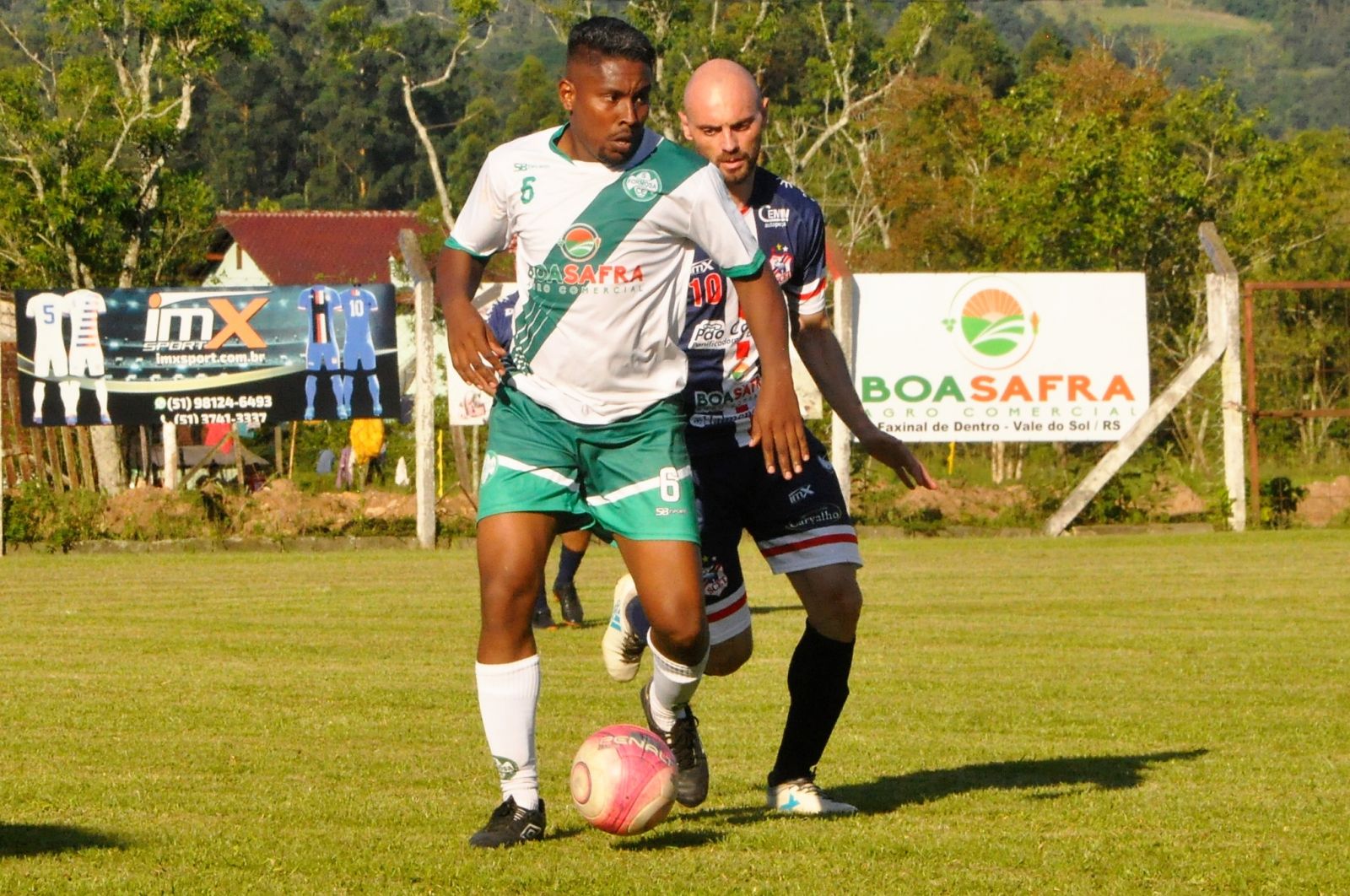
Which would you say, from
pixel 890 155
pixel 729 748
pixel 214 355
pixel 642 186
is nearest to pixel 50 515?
pixel 214 355

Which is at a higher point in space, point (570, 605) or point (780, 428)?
point (780, 428)

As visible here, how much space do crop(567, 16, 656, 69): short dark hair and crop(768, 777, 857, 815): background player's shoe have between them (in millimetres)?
2178

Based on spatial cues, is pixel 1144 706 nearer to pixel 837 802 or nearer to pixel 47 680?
pixel 837 802

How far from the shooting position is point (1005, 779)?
6.34 m

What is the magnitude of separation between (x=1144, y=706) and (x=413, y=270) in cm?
1174

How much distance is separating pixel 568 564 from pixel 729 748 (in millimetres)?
4574

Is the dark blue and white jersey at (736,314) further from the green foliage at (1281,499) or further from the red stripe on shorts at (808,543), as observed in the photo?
the green foliage at (1281,499)

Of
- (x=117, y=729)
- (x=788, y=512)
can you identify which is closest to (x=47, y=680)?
(x=117, y=729)

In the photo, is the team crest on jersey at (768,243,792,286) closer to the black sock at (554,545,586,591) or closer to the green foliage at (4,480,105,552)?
the black sock at (554,545,586,591)

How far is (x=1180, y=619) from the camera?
1188 cm

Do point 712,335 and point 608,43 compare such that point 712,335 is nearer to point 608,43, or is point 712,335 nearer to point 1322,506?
point 608,43

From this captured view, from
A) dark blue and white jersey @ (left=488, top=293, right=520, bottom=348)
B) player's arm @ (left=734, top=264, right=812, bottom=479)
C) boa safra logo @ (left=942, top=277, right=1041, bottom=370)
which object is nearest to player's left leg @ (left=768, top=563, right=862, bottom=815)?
player's arm @ (left=734, top=264, right=812, bottom=479)

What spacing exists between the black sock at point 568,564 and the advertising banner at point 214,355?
24.1 ft

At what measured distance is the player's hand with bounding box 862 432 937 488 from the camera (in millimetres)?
6117
